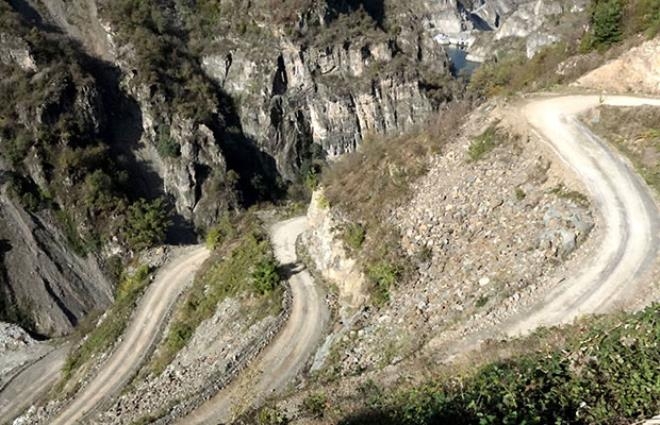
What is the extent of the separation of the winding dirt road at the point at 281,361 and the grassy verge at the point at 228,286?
4.25 ft

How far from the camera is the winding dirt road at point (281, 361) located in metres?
21.0

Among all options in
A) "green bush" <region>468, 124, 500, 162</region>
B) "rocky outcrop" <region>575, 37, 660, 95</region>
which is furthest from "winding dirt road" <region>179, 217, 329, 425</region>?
"rocky outcrop" <region>575, 37, 660, 95</region>

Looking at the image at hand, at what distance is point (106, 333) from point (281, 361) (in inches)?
608

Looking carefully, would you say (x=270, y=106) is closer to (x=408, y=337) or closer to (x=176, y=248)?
(x=176, y=248)

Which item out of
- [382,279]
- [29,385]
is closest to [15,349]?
[29,385]

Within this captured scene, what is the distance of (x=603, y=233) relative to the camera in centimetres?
1764

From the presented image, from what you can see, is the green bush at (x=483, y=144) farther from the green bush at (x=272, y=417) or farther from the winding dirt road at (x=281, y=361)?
the green bush at (x=272, y=417)

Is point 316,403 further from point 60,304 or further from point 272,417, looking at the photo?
point 60,304

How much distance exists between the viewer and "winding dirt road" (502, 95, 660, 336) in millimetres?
15586

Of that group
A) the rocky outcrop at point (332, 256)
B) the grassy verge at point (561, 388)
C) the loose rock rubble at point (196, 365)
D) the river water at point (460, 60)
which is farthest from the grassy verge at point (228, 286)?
the river water at point (460, 60)

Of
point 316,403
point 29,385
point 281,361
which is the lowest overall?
point 281,361

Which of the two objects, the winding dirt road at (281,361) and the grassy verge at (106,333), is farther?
the grassy verge at (106,333)

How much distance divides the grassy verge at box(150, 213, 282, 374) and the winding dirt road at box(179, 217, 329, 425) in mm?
1296

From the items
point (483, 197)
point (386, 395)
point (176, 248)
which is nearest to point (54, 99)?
point (176, 248)
